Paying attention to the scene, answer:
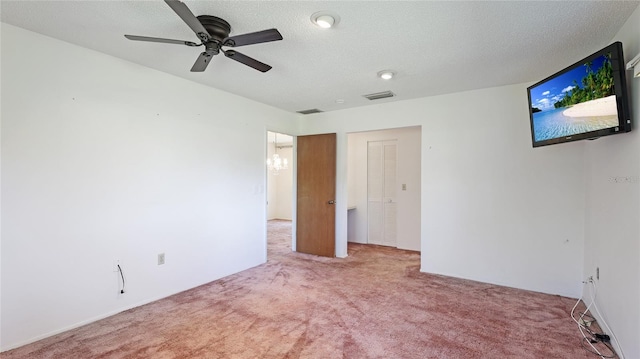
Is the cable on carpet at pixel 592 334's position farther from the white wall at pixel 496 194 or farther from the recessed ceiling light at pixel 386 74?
the recessed ceiling light at pixel 386 74

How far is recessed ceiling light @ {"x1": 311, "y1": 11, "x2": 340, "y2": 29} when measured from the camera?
206 cm

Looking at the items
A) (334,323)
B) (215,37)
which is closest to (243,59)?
(215,37)

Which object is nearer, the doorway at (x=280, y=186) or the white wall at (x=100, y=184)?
the white wall at (x=100, y=184)

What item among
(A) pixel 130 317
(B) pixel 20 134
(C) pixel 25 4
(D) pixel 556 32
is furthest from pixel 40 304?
(D) pixel 556 32

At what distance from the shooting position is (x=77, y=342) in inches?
94.6

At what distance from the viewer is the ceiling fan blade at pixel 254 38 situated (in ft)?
6.40

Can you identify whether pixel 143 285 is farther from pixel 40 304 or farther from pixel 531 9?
pixel 531 9

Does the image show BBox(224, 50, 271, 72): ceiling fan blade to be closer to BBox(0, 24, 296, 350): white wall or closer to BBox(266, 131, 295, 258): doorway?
BBox(0, 24, 296, 350): white wall

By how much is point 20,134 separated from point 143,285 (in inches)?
68.5

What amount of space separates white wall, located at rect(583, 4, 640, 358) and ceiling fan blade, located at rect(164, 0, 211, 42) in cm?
291

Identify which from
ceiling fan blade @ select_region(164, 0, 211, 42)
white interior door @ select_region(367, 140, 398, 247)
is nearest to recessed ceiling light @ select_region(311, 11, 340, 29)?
ceiling fan blade @ select_region(164, 0, 211, 42)

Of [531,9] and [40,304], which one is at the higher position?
[531,9]

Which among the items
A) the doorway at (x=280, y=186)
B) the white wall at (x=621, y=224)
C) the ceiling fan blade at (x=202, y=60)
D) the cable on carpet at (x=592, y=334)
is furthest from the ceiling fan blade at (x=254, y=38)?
the doorway at (x=280, y=186)

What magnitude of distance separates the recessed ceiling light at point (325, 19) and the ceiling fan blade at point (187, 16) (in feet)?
2.49
